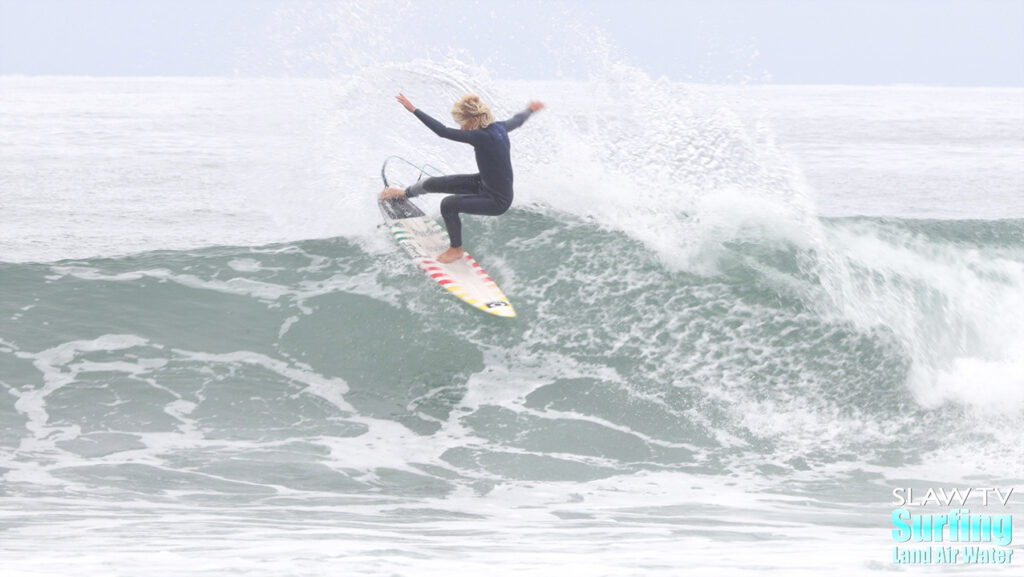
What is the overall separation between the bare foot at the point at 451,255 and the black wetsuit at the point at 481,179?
60 millimetres

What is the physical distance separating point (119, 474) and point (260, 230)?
28.8ft

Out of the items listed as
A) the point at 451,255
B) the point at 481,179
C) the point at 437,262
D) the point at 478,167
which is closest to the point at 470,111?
the point at 478,167

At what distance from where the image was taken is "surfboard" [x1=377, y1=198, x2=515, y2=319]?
9.19 metres

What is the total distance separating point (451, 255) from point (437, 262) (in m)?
0.18

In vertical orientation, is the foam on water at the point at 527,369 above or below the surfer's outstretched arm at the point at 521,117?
below

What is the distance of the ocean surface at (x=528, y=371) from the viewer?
5.78 metres

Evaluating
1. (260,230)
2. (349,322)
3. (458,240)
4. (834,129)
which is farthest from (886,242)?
(834,129)

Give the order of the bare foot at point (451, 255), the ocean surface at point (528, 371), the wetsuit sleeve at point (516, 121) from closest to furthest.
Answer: the ocean surface at point (528, 371), the wetsuit sleeve at point (516, 121), the bare foot at point (451, 255)

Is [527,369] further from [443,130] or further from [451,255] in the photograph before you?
[443,130]

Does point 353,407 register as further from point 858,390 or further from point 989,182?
point 989,182

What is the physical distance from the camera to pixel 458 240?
9531 mm

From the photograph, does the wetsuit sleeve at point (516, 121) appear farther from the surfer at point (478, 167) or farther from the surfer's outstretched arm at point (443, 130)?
the surfer's outstretched arm at point (443, 130)

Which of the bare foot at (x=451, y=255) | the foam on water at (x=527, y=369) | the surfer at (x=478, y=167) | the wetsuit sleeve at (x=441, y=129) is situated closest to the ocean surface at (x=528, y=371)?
the foam on water at (x=527, y=369)

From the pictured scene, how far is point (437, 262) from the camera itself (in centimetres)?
973
